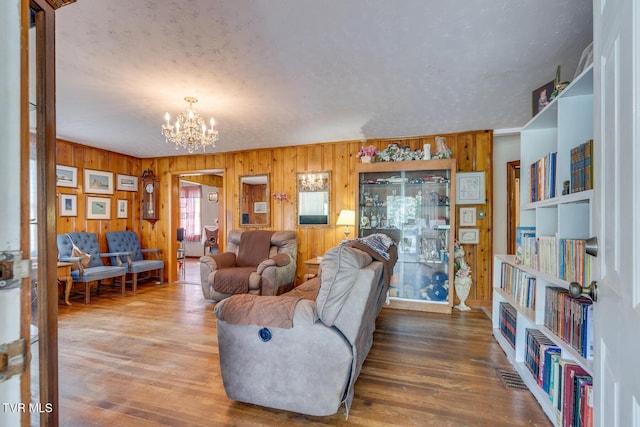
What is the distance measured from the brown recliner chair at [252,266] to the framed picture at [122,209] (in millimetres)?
2384

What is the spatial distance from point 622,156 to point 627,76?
16 cm

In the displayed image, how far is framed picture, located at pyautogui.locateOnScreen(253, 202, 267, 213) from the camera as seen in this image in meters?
5.07

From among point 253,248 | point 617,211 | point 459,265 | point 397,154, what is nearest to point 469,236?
point 459,265

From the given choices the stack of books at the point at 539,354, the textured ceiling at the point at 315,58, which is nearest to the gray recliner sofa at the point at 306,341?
the stack of books at the point at 539,354

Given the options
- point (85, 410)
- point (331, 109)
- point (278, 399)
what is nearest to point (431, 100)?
point (331, 109)

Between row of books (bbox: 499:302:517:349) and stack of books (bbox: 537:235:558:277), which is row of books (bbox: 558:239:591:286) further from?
row of books (bbox: 499:302:517:349)

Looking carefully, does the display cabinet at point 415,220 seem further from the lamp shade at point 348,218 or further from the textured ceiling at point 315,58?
the textured ceiling at point 315,58

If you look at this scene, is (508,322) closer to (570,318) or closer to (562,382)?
(562,382)

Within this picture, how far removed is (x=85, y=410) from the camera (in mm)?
1817

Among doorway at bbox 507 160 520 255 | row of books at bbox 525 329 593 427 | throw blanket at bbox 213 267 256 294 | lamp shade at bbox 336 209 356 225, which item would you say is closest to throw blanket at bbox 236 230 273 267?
throw blanket at bbox 213 267 256 294

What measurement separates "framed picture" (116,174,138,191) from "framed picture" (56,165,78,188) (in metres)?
0.71

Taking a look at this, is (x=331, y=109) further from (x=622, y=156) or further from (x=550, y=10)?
(x=622, y=156)

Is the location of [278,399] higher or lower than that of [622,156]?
lower

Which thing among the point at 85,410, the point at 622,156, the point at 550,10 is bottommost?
the point at 85,410
